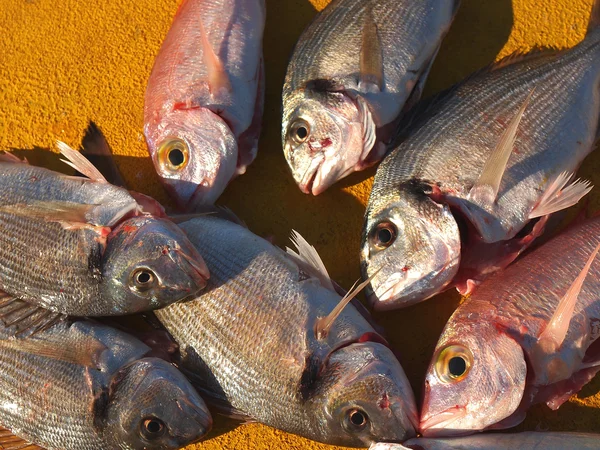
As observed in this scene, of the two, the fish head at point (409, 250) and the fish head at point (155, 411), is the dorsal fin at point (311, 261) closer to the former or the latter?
the fish head at point (409, 250)

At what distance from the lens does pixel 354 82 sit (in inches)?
110

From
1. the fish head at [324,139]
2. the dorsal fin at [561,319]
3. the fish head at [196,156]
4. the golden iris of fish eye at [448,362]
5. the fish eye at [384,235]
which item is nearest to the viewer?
the dorsal fin at [561,319]

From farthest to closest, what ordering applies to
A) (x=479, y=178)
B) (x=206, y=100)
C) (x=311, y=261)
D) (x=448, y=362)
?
1. (x=206, y=100)
2. (x=311, y=261)
3. (x=479, y=178)
4. (x=448, y=362)

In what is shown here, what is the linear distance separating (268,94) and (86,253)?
1.30 meters

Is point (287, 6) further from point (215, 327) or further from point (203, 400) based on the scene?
point (203, 400)

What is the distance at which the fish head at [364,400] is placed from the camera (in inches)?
92.2

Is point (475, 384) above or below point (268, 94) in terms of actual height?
below

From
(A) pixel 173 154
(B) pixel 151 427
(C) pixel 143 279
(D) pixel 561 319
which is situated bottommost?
(B) pixel 151 427

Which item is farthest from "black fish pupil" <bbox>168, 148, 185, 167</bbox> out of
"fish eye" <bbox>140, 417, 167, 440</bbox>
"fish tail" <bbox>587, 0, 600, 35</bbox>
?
"fish tail" <bbox>587, 0, 600, 35</bbox>

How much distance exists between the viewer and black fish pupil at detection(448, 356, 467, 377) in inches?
95.0

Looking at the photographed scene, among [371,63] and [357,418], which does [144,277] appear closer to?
[357,418]

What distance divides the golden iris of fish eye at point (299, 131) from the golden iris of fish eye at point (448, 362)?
1133mm

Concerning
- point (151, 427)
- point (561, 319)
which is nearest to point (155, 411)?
point (151, 427)

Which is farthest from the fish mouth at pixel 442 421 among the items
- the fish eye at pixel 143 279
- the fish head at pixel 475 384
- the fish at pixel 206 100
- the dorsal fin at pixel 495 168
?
the fish at pixel 206 100
